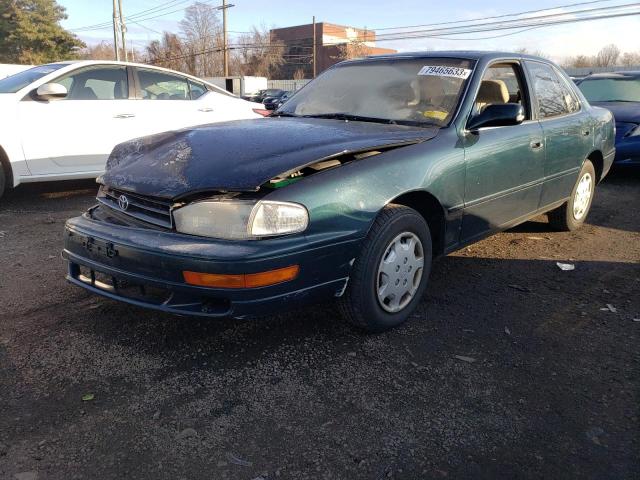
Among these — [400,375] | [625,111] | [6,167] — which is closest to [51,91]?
[6,167]

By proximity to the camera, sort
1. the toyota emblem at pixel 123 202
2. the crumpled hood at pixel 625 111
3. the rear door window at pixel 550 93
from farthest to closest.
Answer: the crumpled hood at pixel 625 111
the rear door window at pixel 550 93
the toyota emblem at pixel 123 202

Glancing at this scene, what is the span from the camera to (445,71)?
3.68 metres

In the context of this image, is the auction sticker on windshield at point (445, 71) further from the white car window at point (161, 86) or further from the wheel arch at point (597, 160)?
the white car window at point (161, 86)

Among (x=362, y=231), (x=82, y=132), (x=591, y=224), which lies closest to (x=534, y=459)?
(x=362, y=231)

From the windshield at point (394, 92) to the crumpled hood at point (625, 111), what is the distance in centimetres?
549

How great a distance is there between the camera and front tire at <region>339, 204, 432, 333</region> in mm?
2787

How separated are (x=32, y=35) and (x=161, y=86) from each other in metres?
43.3

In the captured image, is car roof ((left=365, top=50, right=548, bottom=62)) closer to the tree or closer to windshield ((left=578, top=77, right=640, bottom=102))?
windshield ((left=578, top=77, right=640, bottom=102))

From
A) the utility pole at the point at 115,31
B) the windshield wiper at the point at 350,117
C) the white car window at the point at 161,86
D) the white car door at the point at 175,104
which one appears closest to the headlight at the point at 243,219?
the windshield wiper at the point at 350,117

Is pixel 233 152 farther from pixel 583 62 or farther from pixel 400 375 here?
pixel 583 62

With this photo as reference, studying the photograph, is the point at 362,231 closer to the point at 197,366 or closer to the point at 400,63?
the point at 197,366

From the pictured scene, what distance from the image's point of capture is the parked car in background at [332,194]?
2453 mm

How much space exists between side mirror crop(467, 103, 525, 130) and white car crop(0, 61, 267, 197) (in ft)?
14.5

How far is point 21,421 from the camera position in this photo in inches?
87.7
